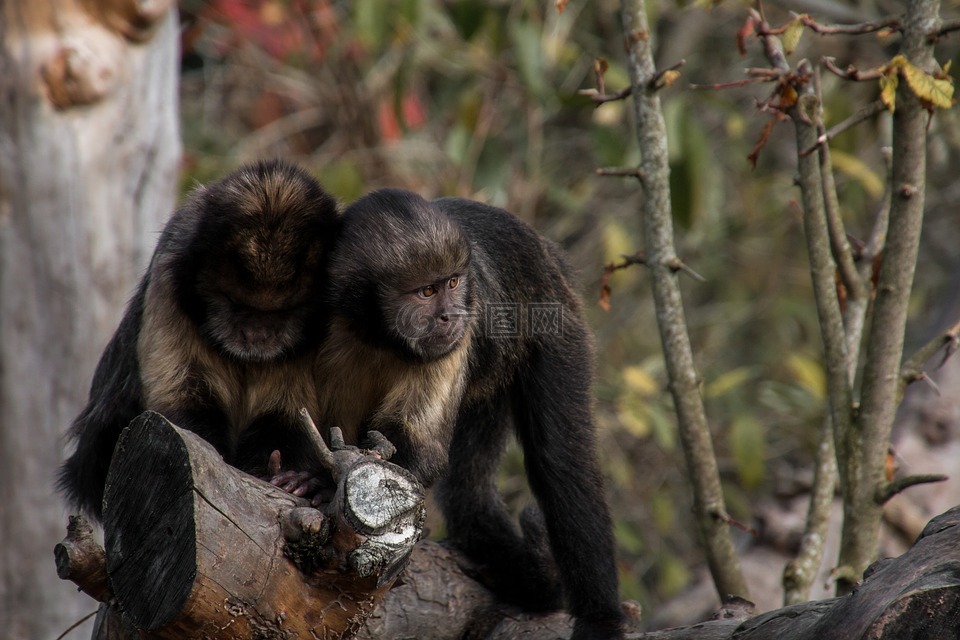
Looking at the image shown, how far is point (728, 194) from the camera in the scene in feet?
28.0

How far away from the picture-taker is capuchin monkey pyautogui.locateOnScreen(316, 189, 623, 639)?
10.5 ft

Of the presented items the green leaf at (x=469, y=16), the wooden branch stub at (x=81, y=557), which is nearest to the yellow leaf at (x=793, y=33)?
the wooden branch stub at (x=81, y=557)

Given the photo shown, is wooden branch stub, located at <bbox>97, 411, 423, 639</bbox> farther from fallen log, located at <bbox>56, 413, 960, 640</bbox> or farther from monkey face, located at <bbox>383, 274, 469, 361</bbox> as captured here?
monkey face, located at <bbox>383, 274, 469, 361</bbox>

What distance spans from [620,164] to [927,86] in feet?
9.80

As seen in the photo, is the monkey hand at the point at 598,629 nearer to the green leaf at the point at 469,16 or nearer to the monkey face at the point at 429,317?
the monkey face at the point at 429,317

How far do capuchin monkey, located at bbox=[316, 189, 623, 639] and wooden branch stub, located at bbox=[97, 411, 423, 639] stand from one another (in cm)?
74

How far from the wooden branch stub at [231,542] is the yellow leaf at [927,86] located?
1806 millimetres

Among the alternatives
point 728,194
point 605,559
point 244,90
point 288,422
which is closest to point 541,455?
point 605,559

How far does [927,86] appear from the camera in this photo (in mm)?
2920

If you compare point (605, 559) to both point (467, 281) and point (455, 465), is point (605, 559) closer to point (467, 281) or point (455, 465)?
point (455, 465)

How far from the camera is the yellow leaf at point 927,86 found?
2.91 meters

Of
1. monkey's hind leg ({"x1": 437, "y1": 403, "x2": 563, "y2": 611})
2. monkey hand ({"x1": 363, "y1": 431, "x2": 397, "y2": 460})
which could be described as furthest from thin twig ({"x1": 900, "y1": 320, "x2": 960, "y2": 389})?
monkey hand ({"x1": 363, "y1": 431, "x2": 397, "y2": 460})

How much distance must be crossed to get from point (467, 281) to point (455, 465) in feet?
2.62

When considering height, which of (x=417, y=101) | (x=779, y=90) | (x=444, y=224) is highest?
→ (x=417, y=101)
